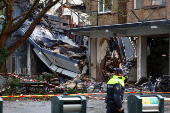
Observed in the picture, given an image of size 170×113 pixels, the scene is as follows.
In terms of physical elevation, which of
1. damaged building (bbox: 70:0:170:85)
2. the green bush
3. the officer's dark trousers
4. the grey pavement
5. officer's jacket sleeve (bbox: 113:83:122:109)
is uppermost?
damaged building (bbox: 70:0:170:85)

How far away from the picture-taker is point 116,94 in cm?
720

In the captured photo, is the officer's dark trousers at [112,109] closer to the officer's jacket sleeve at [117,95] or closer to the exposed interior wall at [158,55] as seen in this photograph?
the officer's jacket sleeve at [117,95]

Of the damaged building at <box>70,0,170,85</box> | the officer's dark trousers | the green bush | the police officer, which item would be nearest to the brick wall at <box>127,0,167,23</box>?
the damaged building at <box>70,0,170,85</box>

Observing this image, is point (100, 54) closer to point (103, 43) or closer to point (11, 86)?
point (103, 43)

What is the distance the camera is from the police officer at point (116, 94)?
7199 mm

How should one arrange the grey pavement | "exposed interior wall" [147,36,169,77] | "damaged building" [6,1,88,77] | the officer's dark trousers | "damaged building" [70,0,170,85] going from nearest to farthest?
the officer's dark trousers → the grey pavement → "damaged building" [70,0,170,85] → "exposed interior wall" [147,36,169,77] → "damaged building" [6,1,88,77]

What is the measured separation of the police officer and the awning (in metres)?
9.09

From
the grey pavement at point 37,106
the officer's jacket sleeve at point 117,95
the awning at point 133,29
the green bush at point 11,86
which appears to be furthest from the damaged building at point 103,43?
the officer's jacket sleeve at point 117,95

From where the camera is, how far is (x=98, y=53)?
22609 mm

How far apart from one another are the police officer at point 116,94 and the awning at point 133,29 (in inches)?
358

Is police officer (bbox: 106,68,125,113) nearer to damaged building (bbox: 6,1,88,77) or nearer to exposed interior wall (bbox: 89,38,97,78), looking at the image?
exposed interior wall (bbox: 89,38,97,78)

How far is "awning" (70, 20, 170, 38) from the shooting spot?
17.6 metres

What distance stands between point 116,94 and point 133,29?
42.9 ft

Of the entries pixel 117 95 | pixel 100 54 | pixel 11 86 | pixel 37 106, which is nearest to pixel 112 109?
pixel 117 95
